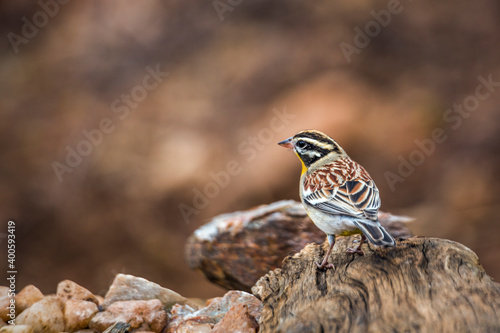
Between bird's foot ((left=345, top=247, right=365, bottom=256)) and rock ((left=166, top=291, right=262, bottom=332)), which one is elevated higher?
bird's foot ((left=345, top=247, right=365, bottom=256))

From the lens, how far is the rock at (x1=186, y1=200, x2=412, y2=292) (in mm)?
5445

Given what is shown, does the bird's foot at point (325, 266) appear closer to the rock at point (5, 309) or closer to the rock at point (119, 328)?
the rock at point (119, 328)

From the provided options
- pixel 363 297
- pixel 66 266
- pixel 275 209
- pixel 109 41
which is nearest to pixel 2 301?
pixel 363 297

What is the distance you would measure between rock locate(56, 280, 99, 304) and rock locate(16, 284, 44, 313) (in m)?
Result: 0.18

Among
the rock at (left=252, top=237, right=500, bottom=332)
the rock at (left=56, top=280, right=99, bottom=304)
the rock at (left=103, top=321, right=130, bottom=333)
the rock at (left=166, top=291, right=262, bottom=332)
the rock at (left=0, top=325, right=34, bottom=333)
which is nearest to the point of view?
the rock at (left=252, top=237, right=500, bottom=332)

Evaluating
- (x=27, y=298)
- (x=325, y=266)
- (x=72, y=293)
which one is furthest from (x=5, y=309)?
(x=325, y=266)

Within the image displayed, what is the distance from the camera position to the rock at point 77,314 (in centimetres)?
369

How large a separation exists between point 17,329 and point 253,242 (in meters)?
2.64

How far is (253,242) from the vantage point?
18.0 feet

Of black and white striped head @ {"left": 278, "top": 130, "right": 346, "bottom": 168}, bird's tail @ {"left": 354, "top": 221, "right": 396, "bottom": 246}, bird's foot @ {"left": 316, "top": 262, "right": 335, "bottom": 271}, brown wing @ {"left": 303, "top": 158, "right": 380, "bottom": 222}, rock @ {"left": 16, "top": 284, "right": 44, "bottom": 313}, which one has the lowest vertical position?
rock @ {"left": 16, "top": 284, "right": 44, "bottom": 313}

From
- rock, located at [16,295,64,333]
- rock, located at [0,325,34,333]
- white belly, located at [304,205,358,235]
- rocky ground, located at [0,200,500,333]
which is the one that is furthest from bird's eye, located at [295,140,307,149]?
rock, located at [0,325,34,333]

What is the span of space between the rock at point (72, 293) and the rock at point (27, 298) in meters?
0.18

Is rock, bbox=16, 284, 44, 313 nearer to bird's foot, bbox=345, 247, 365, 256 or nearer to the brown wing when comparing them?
the brown wing

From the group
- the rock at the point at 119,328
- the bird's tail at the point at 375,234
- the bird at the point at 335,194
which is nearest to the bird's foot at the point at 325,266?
the bird at the point at 335,194
